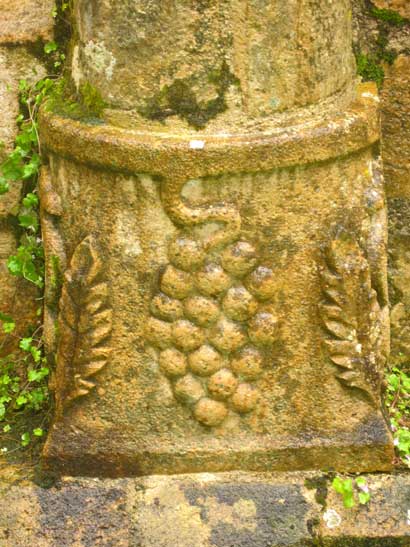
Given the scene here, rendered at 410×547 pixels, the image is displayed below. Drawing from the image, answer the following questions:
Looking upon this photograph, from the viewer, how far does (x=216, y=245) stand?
88.2 inches

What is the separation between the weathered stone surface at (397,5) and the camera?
262 cm

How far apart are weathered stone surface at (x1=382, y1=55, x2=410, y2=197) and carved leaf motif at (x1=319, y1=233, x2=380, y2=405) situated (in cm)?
51

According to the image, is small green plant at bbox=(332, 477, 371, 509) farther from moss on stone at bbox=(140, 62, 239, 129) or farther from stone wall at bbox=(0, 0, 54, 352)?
stone wall at bbox=(0, 0, 54, 352)

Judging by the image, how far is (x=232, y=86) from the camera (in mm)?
2188

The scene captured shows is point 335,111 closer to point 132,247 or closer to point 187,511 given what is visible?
point 132,247

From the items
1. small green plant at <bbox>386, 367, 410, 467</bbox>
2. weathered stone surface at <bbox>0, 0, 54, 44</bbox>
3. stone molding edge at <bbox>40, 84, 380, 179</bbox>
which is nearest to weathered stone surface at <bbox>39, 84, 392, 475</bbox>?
stone molding edge at <bbox>40, 84, 380, 179</bbox>

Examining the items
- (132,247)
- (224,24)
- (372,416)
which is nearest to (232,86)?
(224,24)

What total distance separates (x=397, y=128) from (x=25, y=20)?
1.13m

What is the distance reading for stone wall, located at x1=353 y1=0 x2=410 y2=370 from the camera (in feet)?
8.67

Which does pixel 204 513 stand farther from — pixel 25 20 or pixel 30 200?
pixel 25 20

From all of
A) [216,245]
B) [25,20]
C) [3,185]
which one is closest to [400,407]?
[216,245]

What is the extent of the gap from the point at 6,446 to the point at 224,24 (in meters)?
1.32

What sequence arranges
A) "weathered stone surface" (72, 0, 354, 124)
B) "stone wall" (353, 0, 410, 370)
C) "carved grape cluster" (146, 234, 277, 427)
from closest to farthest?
"weathered stone surface" (72, 0, 354, 124), "carved grape cluster" (146, 234, 277, 427), "stone wall" (353, 0, 410, 370)

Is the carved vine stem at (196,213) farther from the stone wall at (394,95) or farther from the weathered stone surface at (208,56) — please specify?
the stone wall at (394,95)
